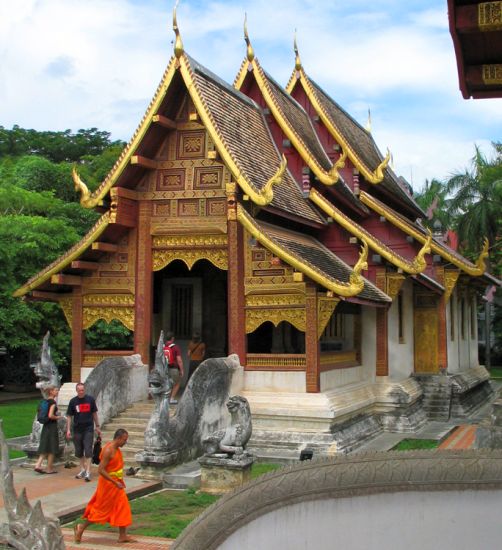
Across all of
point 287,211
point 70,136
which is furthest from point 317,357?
point 70,136

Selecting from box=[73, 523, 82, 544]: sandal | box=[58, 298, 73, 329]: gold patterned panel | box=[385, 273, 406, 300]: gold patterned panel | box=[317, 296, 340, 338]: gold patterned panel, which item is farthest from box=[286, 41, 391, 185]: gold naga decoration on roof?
box=[73, 523, 82, 544]: sandal

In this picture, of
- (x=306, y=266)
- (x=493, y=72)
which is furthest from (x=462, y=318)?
(x=493, y=72)

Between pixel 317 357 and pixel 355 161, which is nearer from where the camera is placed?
pixel 317 357

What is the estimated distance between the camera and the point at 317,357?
12.6 metres

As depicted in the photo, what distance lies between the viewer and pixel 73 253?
1374 cm

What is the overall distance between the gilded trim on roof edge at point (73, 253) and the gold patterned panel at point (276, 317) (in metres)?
2.93

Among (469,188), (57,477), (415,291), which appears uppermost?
(469,188)

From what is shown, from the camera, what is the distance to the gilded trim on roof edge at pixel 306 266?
11938mm

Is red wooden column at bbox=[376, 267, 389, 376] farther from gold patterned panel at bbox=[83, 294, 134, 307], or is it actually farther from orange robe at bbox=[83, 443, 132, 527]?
orange robe at bbox=[83, 443, 132, 527]

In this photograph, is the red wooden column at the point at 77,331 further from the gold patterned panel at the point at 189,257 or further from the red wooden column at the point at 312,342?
the red wooden column at the point at 312,342

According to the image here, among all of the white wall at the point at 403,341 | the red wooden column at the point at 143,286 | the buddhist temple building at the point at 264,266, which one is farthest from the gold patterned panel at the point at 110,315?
the white wall at the point at 403,341

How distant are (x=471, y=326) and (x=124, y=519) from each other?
61.1ft

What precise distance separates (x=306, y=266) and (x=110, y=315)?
4.06 meters

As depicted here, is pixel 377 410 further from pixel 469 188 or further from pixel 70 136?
pixel 70 136
